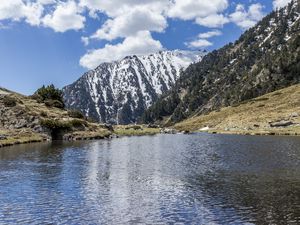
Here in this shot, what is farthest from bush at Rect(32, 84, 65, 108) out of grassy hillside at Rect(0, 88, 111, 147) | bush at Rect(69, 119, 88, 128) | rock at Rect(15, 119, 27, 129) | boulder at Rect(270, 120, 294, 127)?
boulder at Rect(270, 120, 294, 127)

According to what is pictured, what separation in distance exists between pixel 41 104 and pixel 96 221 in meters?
126

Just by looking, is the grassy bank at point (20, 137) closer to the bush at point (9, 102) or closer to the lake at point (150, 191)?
the bush at point (9, 102)

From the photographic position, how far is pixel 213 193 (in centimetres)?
3941

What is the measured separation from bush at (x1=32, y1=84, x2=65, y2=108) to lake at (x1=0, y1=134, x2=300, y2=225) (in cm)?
9085

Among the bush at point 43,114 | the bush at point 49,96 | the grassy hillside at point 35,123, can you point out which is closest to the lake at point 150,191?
the grassy hillside at point 35,123

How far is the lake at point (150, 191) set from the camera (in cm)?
3091

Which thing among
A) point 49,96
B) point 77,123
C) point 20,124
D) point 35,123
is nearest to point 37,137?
point 35,123

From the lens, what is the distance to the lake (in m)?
30.9

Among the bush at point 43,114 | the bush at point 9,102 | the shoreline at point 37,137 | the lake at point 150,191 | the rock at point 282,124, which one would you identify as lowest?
the lake at point 150,191

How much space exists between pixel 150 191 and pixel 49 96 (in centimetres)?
13114

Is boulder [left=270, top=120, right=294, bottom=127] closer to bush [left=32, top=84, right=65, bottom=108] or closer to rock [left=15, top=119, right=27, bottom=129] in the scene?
bush [left=32, top=84, right=65, bottom=108]

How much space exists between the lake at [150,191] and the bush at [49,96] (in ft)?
298

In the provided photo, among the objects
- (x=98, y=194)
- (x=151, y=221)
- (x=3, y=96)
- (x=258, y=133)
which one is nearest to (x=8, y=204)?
(x=98, y=194)

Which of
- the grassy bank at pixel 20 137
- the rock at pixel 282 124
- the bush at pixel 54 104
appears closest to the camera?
the grassy bank at pixel 20 137
